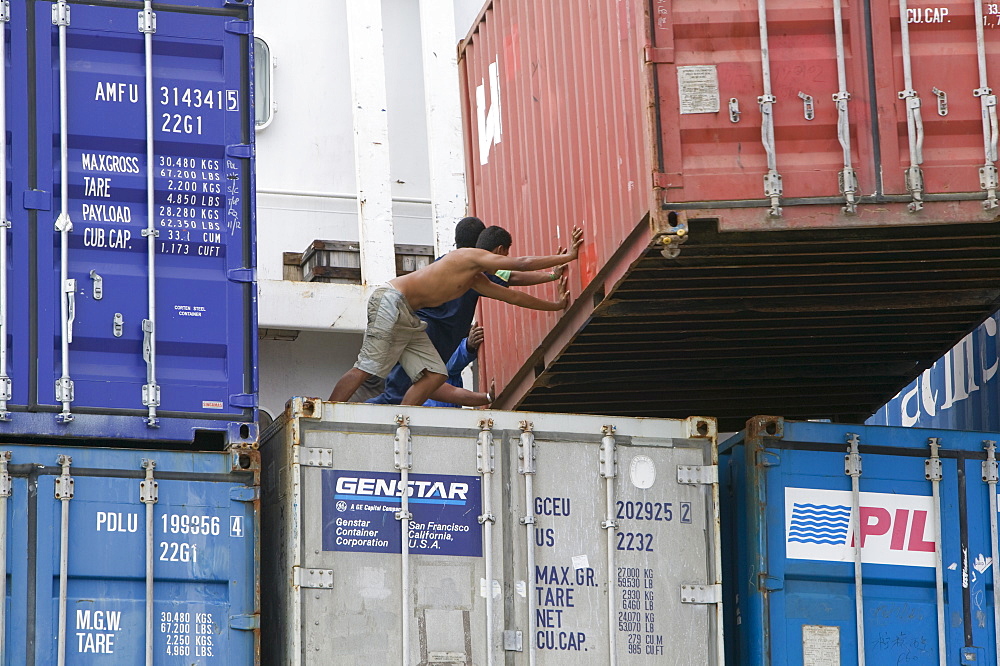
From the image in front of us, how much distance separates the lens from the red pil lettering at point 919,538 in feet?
27.6

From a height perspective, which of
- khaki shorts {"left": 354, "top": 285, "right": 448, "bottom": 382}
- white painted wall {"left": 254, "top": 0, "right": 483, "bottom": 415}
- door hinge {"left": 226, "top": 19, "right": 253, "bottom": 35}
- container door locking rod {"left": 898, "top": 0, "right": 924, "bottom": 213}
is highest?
white painted wall {"left": 254, "top": 0, "right": 483, "bottom": 415}

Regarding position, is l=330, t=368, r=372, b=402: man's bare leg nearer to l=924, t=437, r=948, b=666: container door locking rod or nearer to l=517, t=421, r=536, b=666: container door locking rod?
l=517, t=421, r=536, b=666: container door locking rod

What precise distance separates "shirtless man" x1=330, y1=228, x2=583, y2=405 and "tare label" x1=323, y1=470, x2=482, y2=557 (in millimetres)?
1694

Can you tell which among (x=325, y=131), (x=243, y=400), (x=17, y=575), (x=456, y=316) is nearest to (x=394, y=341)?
(x=456, y=316)

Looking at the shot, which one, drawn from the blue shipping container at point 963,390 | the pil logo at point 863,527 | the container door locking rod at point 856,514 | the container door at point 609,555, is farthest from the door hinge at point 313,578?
the blue shipping container at point 963,390

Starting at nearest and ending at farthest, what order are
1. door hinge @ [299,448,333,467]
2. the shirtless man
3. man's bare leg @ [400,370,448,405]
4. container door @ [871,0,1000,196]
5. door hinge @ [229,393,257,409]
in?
1. door hinge @ [299,448,333,467]
2. container door @ [871,0,1000,196]
3. door hinge @ [229,393,257,409]
4. the shirtless man
5. man's bare leg @ [400,370,448,405]

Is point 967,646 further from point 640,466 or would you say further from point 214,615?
point 214,615

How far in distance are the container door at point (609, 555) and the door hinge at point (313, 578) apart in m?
0.94

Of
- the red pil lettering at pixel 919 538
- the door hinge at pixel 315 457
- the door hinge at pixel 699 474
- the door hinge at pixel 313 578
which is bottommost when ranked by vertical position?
the door hinge at pixel 313 578

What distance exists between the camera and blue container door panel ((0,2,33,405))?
7699 millimetres

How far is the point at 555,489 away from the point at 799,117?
2.31 meters

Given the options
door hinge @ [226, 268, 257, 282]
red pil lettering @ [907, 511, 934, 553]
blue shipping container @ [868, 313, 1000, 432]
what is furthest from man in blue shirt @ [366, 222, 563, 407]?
blue shipping container @ [868, 313, 1000, 432]

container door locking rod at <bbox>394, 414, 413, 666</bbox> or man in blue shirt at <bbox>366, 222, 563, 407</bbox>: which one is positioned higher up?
man in blue shirt at <bbox>366, 222, 563, 407</bbox>

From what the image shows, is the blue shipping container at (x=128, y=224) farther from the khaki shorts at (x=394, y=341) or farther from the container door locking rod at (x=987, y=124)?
the container door locking rod at (x=987, y=124)
